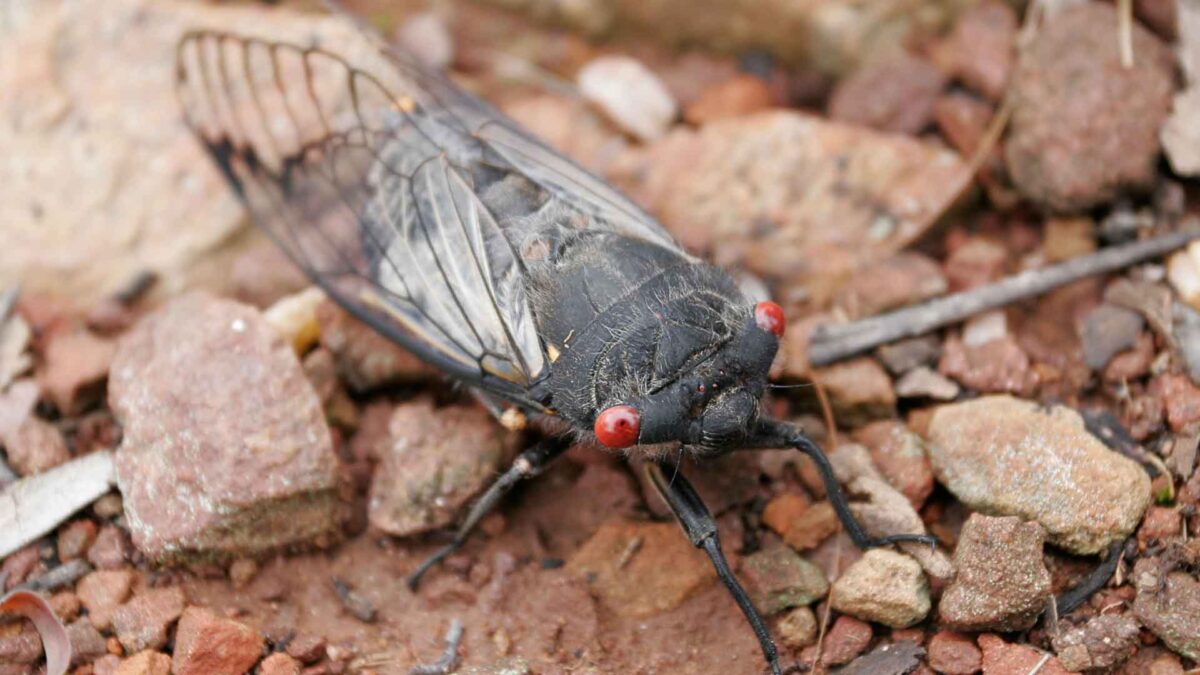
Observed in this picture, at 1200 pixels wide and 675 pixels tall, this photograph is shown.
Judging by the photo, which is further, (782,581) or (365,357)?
(365,357)

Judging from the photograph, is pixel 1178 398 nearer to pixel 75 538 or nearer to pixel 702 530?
pixel 702 530

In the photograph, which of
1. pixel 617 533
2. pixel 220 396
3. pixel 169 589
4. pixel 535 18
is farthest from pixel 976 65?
pixel 169 589

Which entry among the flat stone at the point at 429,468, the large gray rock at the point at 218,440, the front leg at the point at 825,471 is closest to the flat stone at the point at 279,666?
the large gray rock at the point at 218,440

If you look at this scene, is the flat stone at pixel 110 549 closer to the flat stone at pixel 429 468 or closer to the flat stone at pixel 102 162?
the flat stone at pixel 429 468

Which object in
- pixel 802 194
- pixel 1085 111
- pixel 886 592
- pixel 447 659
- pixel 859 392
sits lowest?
pixel 447 659

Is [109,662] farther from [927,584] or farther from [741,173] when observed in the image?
[741,173]

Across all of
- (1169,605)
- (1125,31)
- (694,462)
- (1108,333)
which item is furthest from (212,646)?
(1125,31)
